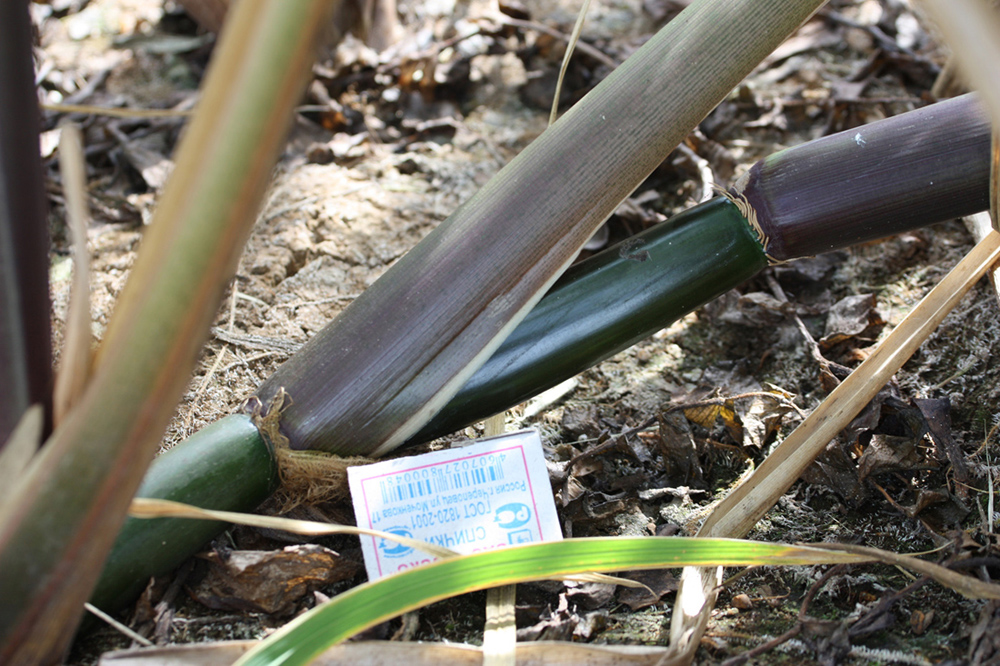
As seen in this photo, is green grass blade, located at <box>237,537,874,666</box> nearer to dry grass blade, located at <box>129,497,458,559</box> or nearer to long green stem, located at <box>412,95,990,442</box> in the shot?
dry grass blade, located at <box>129,497,458,559</box>

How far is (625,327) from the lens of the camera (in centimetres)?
130

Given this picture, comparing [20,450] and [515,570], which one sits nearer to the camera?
[20,450]

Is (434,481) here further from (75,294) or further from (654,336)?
(654,336)

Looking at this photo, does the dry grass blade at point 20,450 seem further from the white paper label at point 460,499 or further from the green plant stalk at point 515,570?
the white paper label at point 460,499

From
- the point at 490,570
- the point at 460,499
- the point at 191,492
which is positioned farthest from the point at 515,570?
the point at 191,492

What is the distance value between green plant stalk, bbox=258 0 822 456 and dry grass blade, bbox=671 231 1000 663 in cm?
45

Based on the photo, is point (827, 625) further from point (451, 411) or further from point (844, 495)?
point (451, 411)

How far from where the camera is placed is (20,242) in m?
0.86

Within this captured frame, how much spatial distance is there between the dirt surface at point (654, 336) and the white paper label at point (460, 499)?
0.28ft

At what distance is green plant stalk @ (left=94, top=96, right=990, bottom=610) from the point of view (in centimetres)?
122

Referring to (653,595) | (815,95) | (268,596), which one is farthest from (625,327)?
(815,95)

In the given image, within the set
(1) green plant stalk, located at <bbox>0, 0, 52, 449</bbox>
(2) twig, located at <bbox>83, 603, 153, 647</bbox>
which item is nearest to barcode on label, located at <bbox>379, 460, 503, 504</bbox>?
(2) twig, located at <bbox>83, 603, 153, 647</bbox>

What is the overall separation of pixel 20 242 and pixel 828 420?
1.12 meters

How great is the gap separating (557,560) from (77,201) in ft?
2.16
